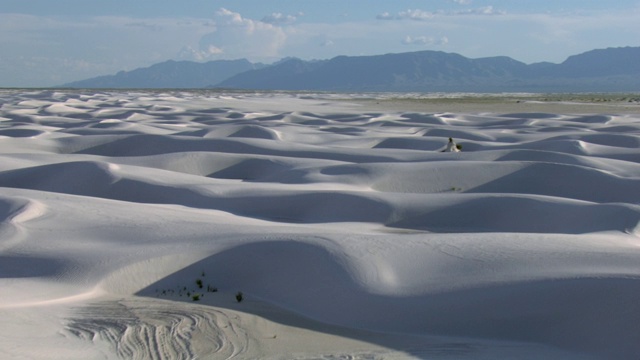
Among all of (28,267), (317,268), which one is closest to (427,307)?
(317,268)

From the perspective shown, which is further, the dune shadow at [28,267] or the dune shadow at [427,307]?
the dune shadow at [28,267]

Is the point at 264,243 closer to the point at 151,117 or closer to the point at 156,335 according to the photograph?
the point at 156,335

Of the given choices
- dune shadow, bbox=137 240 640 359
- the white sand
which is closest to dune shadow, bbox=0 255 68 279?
the white sand

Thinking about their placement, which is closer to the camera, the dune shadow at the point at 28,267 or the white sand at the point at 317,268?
the white sand at the point at 317,268

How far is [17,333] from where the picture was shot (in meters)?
5.55

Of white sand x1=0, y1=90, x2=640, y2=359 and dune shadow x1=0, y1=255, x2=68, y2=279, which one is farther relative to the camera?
dune shadow x1=0, y1=255, x2=68, y2=279

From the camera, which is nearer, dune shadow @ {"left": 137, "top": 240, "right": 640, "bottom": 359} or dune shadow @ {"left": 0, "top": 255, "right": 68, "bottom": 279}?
dune shadow @ {"left": 137, "top": 240, "right": 640, "bottom": 359}

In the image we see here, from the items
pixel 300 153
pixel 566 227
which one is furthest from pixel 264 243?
pixel 300 153

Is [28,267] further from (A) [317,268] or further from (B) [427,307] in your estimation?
(B) [427,307]

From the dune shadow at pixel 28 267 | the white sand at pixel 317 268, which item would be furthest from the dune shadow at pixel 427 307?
the dune shadow at pixel 28 267

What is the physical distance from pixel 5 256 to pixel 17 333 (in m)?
2.43

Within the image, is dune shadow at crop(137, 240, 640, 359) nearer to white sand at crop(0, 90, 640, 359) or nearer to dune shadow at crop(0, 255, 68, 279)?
white sand at crop(0, 90, 640, 359)

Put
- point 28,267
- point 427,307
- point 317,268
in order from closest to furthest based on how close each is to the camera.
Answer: point 427,307 < point 317,268 < point 28,267

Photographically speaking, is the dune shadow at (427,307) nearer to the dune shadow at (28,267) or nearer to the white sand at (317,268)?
the white sand at (317,268)
